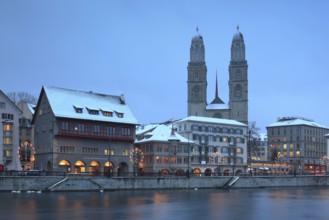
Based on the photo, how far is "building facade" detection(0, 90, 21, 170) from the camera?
342ft

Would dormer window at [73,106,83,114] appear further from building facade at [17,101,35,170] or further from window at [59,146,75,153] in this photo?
building facade at [17,101,35,170]

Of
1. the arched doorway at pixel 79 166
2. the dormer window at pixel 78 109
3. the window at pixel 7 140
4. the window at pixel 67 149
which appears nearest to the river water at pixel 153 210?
the window at pixel 67 149

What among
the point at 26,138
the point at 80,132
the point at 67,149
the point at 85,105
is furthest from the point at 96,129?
the point at 26,138

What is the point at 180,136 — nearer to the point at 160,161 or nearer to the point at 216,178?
the point at 160,161

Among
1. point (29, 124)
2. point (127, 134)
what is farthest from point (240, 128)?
point (29, 124)

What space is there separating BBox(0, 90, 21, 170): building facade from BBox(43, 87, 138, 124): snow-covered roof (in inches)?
308

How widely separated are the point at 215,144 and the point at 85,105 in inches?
1760

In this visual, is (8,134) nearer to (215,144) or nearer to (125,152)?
(125,152)

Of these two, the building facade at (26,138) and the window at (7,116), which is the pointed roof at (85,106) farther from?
the building facade at (26,138)

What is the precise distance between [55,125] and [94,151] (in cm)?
995

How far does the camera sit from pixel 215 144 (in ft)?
467

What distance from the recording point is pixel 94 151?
10869cm

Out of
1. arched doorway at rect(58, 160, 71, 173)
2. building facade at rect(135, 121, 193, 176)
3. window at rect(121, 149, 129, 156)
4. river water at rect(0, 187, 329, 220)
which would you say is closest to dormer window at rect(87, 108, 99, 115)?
window at rect(121, 149, 129, 156)

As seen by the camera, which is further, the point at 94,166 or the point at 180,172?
the point at 180,172
